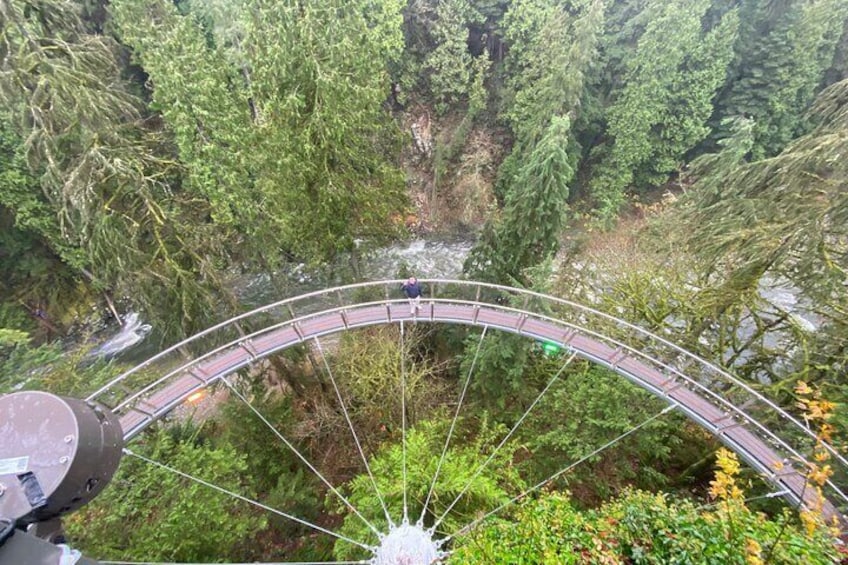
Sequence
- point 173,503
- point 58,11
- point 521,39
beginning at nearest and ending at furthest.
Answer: point 173,503
point 58,11
point 521,39

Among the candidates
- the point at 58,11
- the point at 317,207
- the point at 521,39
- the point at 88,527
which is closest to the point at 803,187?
the point at 317,207

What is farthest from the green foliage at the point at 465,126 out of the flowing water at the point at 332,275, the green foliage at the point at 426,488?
the green foliage at the point at 426,488

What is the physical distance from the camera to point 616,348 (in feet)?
31.0

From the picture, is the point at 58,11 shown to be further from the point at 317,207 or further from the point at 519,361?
the point at 519,361

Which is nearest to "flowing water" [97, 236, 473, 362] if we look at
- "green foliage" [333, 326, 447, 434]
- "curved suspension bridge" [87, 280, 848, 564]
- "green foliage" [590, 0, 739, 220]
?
"green foliage" [333, 326, 447, 434]

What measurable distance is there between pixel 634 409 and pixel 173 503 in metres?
11.2

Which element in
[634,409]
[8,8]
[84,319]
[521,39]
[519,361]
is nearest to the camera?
[8,8]

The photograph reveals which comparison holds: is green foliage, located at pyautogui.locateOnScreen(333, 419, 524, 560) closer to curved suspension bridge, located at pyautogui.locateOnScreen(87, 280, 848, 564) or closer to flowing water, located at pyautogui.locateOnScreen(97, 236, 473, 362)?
curved suspension bridge, located at pyautogui.locateOnScreen(87, 280, 848, 564)

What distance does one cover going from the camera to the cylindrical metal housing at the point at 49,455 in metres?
3.20

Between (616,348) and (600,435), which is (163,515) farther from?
(616,348)

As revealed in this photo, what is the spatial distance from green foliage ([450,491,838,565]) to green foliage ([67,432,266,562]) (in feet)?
21.6

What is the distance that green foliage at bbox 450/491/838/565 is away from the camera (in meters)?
4.23

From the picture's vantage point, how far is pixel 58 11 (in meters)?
9.33

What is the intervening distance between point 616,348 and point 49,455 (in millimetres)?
9754
